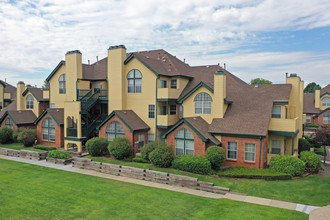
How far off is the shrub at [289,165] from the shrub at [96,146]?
51.5 ft

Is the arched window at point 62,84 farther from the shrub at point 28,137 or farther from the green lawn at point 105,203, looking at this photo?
the green lawn at point 105,203

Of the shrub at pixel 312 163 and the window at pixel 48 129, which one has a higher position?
the window at pixel 48 129

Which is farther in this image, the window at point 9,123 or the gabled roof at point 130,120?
the window at point 9,123

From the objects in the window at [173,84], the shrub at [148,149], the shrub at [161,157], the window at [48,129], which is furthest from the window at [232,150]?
the window at [48,129]

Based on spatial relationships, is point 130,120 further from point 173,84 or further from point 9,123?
point 9,123

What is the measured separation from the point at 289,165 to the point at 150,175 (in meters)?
10.5

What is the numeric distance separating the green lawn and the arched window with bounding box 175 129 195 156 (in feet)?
21.4

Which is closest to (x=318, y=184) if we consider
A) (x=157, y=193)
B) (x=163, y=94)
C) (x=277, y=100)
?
(x=277, y=100)

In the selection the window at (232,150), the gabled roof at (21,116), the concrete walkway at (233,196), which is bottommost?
the concrete walkway at (233,196)

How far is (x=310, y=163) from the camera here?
69.6 feet

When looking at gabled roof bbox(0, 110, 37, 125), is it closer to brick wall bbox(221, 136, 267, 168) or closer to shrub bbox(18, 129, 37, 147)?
shrub bbox(18, 129, 37, 147)

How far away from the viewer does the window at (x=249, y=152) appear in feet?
72.3

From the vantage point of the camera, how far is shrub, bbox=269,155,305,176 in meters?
19.9

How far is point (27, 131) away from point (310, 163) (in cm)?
2982
